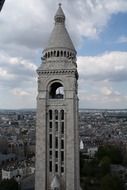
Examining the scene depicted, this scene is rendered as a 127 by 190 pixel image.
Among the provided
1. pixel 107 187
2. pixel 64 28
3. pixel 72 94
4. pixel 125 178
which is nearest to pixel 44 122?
pixel 72 94

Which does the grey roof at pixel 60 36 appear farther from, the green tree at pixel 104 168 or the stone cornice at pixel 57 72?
the green tree at pixel 104 168

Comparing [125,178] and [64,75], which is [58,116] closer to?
[64,75]

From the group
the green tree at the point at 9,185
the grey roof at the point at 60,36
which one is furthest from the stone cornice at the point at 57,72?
the green tree at the point at 9,185

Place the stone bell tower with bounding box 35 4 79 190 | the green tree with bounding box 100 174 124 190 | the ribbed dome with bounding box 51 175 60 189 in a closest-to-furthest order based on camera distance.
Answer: the ribbed dome with bounding box 51 175 60 189
the stone bell tower with bounding box 35 4 79 190
the green tree with bounding box 100 174 124 190

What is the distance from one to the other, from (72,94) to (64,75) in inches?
77.2

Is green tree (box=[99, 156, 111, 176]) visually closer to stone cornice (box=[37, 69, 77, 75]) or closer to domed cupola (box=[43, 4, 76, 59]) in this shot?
stone cornice (box=[37, 69, 77, 75])

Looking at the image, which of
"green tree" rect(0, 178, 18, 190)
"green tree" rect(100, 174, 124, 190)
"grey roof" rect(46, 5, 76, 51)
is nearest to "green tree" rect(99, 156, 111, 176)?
"green tree" rect(100, 174, 124, 190)

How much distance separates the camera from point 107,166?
64.0 m

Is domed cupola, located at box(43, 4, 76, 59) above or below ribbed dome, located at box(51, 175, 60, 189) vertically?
above

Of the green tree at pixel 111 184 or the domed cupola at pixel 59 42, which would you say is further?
the green tree at pixel 111 184

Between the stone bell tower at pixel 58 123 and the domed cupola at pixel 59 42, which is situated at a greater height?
the domed cupola at pixel 59 42

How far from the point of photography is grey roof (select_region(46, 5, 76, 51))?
35.3 metres

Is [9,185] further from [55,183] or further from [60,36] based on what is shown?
[60,36]

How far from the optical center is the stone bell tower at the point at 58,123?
34312 millimetres
